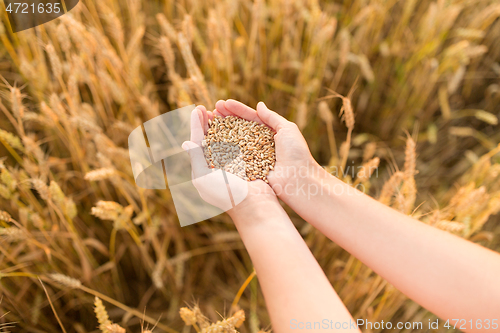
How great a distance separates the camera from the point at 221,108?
2.91 feet

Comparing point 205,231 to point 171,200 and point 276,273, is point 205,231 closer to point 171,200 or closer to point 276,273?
point 171,200

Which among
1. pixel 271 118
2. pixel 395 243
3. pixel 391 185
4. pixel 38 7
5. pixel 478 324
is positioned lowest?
pixel 478 324

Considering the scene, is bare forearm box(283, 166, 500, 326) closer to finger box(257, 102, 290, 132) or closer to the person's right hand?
the person's right hand

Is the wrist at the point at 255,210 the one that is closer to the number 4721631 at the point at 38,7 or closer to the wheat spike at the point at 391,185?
the wheat spike at the point at 391,185

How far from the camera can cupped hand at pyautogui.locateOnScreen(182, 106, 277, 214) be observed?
776 mm

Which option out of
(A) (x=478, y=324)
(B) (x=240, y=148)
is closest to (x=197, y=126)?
(B) (x=240, y=148)

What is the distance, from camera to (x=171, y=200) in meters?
0.95

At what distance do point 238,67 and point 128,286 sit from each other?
1.03 m

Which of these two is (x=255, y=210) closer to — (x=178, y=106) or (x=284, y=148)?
(x=284, y=148)

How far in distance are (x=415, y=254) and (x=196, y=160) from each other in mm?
651

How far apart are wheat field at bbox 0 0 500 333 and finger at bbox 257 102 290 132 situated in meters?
0.13

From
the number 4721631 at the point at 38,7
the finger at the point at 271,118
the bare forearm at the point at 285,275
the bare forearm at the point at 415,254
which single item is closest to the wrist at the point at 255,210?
the bare forearm at the point at 285,275

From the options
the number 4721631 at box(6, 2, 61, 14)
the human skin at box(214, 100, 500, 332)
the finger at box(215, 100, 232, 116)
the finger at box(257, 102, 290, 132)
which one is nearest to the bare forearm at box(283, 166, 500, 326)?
the human skin at box(214, 100, 500, 332)

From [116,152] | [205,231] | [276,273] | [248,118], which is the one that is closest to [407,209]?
[276,273]
